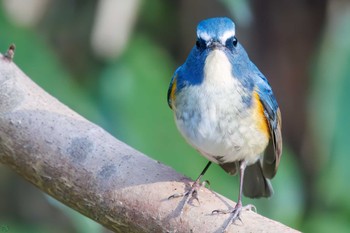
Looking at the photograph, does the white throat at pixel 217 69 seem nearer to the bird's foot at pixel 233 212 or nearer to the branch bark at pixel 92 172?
the branch bark at pixel 92 172

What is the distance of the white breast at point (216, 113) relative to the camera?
10.5 ft

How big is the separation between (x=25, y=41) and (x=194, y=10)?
1657 millimetres

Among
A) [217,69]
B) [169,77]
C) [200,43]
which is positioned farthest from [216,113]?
[169,77]

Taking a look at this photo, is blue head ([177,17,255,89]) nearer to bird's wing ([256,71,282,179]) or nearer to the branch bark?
bird's wing ([256,71,282,179])

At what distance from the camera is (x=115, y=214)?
2.82m

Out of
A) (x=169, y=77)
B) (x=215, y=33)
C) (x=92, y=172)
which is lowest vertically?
(x=92, y=172)

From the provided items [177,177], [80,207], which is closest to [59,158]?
[80,207]

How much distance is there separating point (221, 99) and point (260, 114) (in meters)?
0.25

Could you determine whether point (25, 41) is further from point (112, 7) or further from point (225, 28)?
point (225, 28)

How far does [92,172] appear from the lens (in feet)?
9.41

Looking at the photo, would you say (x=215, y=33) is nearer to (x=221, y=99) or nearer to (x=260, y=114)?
(x=221, y=99)

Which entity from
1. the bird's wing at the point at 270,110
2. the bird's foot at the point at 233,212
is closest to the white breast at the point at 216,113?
the bird's wing at the point at 270,110

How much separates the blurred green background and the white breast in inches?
33.2

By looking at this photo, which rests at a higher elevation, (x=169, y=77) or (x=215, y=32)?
(x=215, y=32)
